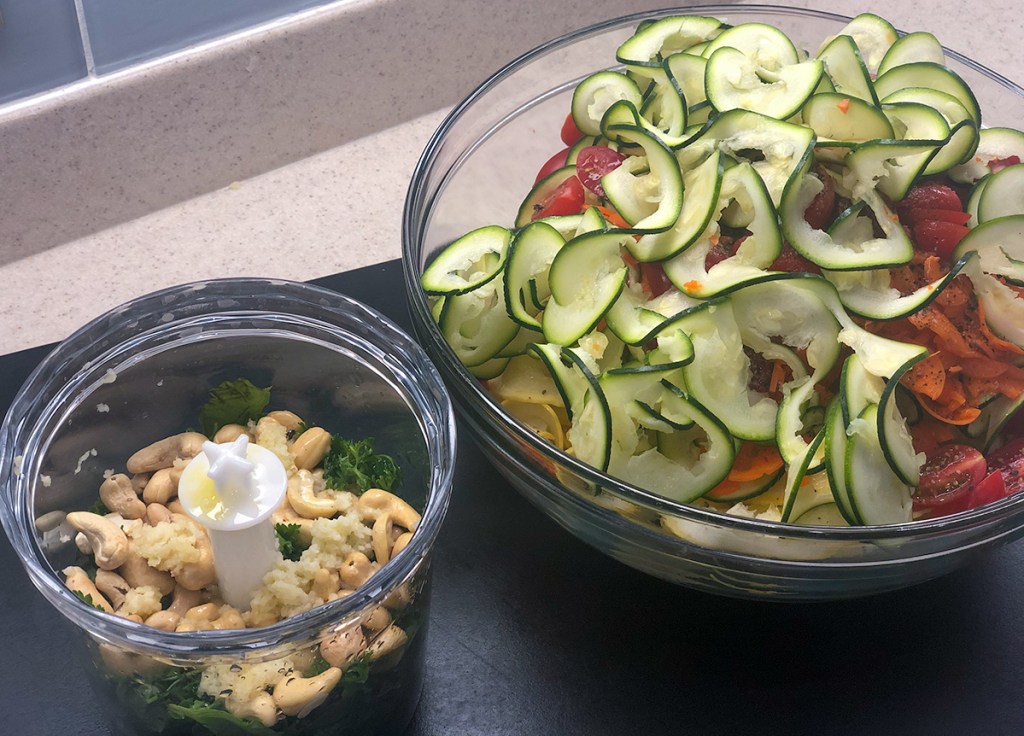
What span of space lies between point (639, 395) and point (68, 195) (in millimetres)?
781

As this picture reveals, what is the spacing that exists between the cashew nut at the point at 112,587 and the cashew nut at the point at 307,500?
0.13 m

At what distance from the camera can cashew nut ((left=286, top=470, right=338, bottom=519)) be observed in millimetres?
789

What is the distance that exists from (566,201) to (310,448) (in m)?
0.31

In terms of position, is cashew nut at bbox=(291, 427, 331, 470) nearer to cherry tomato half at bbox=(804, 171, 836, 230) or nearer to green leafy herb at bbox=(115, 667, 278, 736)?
green leafy herb at bbox=(115, 667, 278, 736)

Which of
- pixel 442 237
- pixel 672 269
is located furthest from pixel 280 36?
pixel 672 269

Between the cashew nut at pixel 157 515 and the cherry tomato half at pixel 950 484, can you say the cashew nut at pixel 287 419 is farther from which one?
the cherry tomato half at pixel 950 484

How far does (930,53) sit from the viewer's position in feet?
3.09

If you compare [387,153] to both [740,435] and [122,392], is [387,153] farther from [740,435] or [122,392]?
[740,435]

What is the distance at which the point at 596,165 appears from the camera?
0.87 m

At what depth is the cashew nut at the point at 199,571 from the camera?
29.3 inches

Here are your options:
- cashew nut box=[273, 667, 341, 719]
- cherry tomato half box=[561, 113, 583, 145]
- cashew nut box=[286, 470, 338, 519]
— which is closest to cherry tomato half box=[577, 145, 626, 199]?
cherry tomato half box=[561, 113, 583, 145]

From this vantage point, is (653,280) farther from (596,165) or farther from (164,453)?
(164,453)

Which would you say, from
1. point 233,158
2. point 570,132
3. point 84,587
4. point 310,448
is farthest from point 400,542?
point 233,158

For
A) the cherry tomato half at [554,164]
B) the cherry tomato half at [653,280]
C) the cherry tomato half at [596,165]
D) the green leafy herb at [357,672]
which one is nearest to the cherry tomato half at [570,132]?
the cherry tomato half at [554,164]
